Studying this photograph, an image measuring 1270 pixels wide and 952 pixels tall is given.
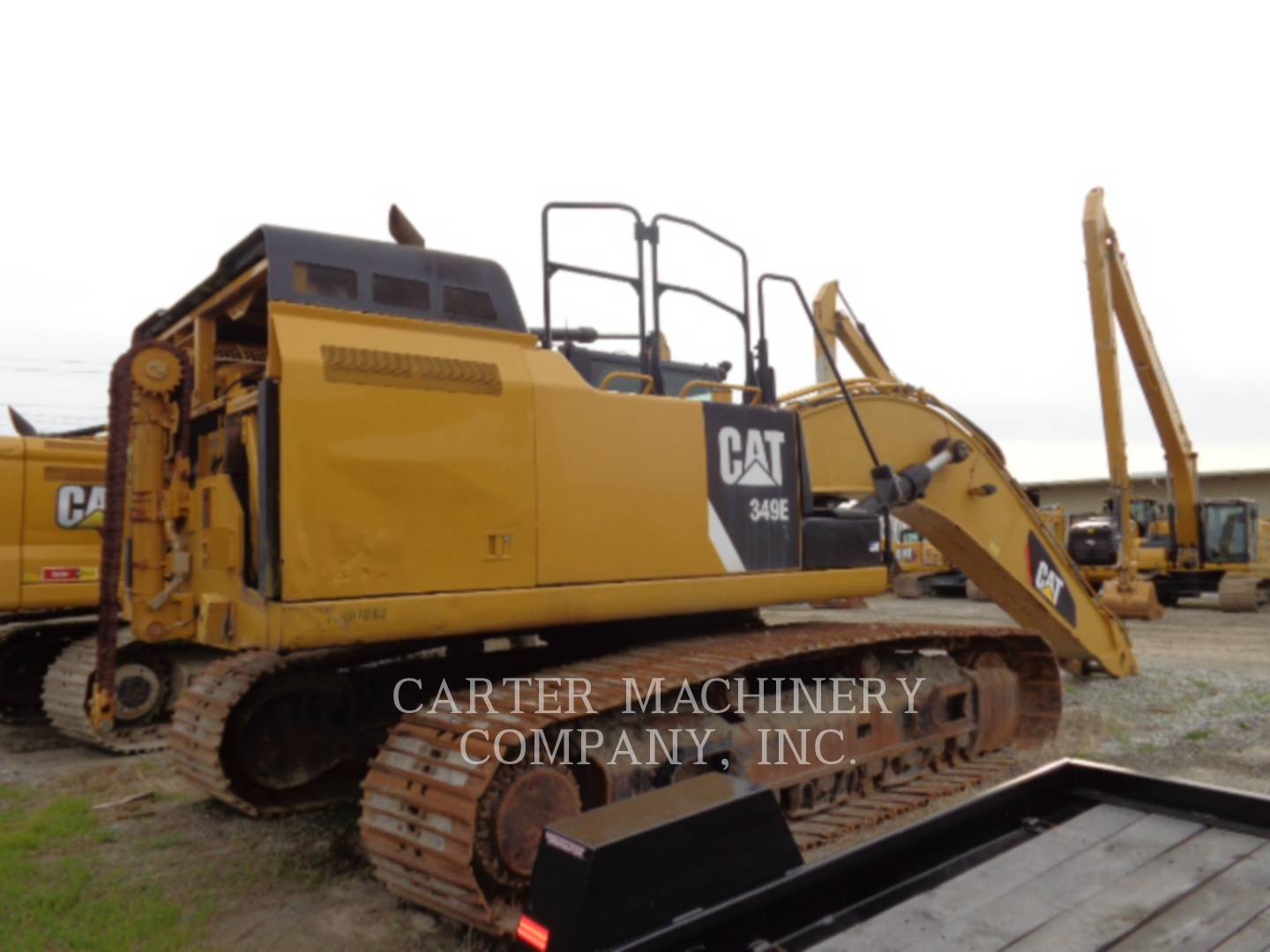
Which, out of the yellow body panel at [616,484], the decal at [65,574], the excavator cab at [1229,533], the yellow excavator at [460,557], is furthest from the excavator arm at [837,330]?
the excavator cab at [1229,533]

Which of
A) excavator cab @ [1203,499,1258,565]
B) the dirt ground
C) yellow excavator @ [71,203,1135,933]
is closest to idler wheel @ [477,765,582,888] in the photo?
yellow excavator @ [71,203,1135,933]

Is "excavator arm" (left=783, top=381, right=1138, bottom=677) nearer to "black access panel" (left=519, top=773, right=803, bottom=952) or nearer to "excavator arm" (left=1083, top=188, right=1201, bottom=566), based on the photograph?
"black access panel" (left=519, top=773, right=803, bottom=952)

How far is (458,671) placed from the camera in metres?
5.42

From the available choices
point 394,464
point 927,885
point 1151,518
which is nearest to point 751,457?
point 394,464

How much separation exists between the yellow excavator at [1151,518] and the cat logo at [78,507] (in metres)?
12.6

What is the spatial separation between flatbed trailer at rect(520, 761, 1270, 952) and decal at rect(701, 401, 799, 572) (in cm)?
247

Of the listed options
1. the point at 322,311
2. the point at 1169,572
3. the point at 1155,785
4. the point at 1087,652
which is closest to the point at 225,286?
the point at 322,311

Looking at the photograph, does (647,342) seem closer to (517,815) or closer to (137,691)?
(517,815)

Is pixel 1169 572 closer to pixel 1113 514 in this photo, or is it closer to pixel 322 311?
pixel 1113 514

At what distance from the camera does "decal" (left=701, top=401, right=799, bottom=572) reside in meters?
4.99

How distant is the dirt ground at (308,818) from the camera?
13.7 feet

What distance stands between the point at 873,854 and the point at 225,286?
3.69 meters

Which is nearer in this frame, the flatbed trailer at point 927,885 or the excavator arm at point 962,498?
the flatbed trailer at point 927,885

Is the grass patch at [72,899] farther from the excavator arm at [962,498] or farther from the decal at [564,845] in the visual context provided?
the excavator arm at [962,498]
